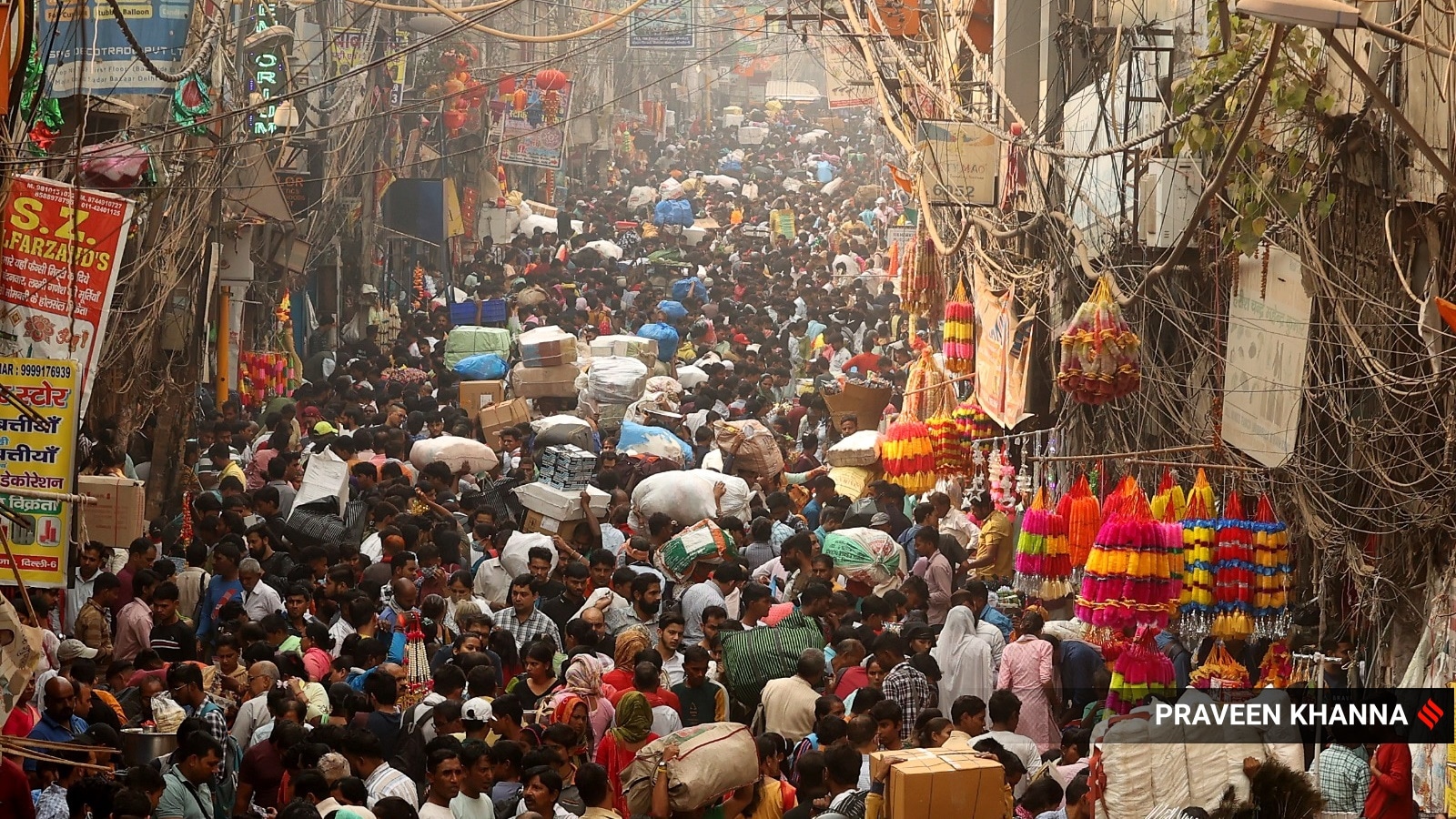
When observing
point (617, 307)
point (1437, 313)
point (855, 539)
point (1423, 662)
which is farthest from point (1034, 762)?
point (617, 307)

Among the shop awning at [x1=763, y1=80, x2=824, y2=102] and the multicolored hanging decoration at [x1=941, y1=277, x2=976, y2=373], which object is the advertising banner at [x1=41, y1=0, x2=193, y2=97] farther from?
the shop awning at [x1=763, y1=80, x2=824, y2=102]

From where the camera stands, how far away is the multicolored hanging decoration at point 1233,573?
835cm

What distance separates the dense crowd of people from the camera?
689 cm

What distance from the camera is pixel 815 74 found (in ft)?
261

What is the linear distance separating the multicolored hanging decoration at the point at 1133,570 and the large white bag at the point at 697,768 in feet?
7.82

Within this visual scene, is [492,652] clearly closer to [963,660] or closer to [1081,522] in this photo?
[963,660]

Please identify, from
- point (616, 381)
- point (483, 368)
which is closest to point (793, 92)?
point (483, 368)

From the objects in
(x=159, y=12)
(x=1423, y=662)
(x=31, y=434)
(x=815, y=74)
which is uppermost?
(x=815, y=74)

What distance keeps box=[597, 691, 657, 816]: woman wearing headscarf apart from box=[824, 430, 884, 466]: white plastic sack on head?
23.7 ft

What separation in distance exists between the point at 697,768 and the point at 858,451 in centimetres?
809

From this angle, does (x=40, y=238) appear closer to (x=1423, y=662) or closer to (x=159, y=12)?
(x=159, y=12)

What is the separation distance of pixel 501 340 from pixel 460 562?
9.52 metres

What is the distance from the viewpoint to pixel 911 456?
12711mm

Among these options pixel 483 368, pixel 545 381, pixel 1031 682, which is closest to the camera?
pixel 1031 682
